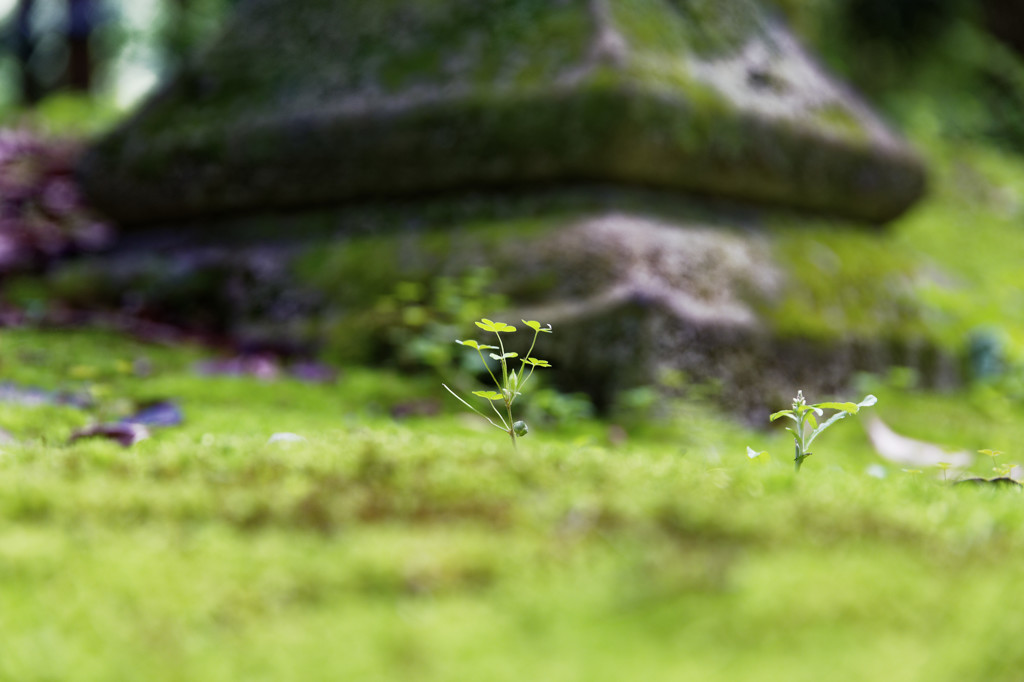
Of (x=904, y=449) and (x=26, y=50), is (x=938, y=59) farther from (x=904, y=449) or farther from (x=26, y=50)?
(x=26, y=50)

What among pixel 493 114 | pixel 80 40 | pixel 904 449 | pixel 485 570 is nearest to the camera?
pixel 485 570

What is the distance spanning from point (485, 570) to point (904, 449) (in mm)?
2867

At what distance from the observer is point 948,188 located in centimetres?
870

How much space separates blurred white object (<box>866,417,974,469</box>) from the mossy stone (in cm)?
146

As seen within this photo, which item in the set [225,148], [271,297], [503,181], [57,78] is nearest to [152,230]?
[225,148]

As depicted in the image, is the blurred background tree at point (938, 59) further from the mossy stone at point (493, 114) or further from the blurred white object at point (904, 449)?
the blurred white object at point (904, 449)

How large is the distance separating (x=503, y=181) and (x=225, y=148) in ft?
5.61

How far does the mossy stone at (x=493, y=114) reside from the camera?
376 centimetres

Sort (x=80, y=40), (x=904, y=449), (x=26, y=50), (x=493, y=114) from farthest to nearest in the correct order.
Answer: (x=26, y=50) < (x=80, y=40) < (x=493, y=114) < (x=904, y=449)

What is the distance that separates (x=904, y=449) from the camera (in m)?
3.28

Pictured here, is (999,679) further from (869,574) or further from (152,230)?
(152,230)

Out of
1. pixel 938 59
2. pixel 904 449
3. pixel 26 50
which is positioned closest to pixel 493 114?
pixel 904 449

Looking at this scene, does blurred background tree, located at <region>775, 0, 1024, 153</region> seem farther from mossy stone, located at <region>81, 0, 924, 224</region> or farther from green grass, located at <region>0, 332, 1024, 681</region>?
green grass, located at <region>0, 332, 1024, 681</region>

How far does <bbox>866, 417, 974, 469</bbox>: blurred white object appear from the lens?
3078mm
